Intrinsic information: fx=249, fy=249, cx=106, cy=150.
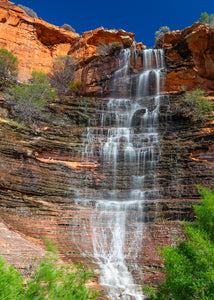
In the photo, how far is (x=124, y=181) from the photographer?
15.9 meters

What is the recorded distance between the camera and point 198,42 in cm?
2336

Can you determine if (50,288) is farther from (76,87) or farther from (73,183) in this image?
(76,87)

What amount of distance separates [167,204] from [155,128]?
6824 mm

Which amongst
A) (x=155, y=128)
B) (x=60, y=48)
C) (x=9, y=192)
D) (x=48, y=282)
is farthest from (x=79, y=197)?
(x=60, y=48)

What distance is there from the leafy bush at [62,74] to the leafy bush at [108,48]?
12.2ft

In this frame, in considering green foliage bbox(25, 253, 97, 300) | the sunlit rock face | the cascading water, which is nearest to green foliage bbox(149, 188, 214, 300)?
green foliage bbox(25, 253, 97, 300)

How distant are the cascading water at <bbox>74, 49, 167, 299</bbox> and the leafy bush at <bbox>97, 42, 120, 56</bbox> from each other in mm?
5794

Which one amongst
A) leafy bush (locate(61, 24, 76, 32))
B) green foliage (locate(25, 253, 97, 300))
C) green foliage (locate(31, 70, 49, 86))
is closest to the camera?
green foliage (locate(25, 253, 97, 300))

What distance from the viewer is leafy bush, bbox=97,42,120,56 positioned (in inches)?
1089

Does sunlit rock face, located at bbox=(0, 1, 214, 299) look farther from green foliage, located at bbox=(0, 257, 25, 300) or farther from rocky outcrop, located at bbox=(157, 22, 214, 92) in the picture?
green foliage, located at bbox=(0, 257, 25, 300)

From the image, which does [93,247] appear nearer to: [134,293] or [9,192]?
[134,293]

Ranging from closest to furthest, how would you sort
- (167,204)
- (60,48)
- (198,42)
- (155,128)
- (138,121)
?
(167,204), (155,128), (138,121), (198,42), (60,48)

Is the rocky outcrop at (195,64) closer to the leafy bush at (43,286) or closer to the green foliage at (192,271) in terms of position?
the green foliage at (192,271)

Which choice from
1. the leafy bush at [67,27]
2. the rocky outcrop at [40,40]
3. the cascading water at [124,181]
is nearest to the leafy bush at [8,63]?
the rocky outcrop at [40,40]
